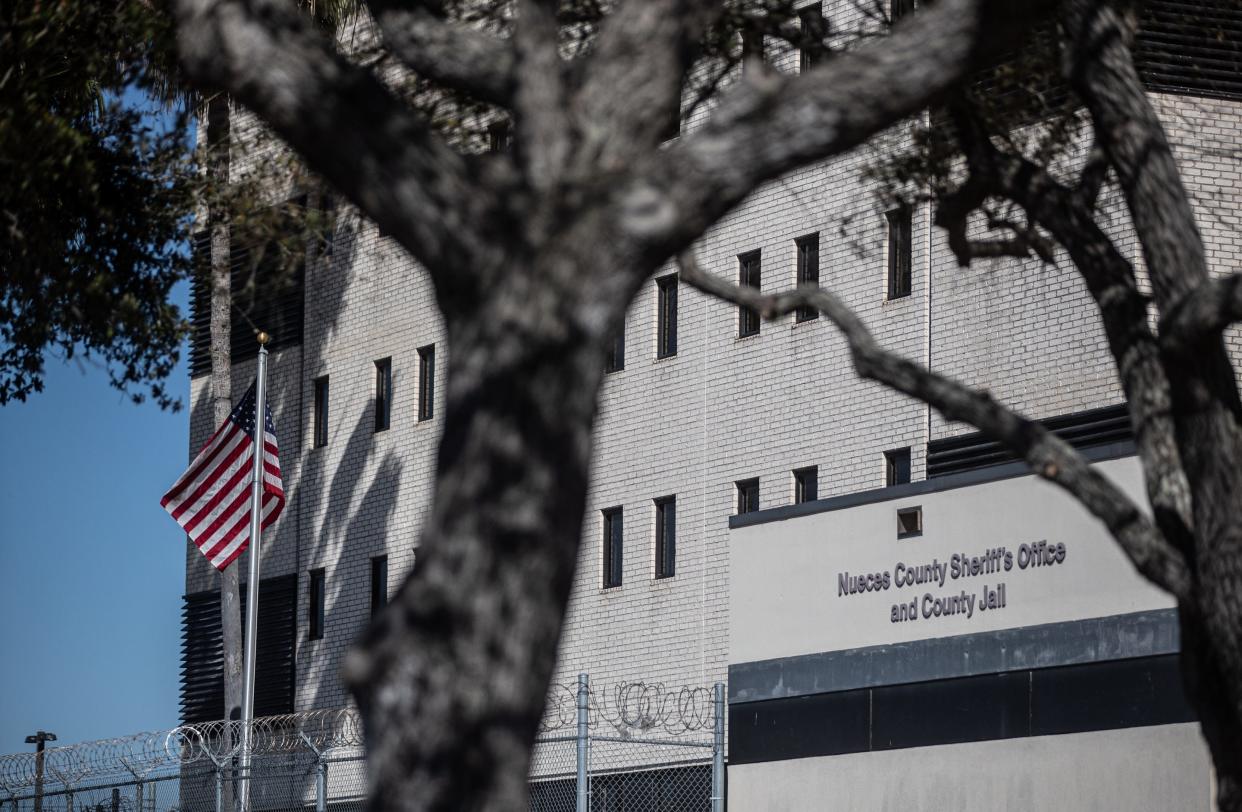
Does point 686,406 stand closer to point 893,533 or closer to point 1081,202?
point 893,533

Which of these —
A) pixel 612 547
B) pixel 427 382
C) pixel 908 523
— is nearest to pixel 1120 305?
pixel 908 523

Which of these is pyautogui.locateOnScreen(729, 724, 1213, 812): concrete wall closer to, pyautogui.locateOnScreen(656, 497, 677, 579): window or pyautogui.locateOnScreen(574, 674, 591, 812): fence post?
pyautogui.locateOnScreen(574, 674, 591, 812): fence post

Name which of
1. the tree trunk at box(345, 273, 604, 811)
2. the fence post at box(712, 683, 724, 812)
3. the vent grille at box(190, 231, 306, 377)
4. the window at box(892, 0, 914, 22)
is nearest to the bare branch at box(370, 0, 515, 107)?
the tree trunk at box(345, 273, 604, 811)

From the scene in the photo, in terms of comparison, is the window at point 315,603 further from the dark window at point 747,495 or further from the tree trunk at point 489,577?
the tree trunk at point 489,577

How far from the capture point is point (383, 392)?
36.6 meters

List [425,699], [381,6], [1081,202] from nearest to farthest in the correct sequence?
[425,699] → [381,6] → [1081,202]

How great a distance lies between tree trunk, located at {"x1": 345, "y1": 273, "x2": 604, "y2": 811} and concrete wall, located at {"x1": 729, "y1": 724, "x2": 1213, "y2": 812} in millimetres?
12466

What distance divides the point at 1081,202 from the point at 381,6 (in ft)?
14.0

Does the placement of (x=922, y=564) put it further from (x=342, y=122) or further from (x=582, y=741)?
(x=342, y=122)

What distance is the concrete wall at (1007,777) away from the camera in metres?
18.5

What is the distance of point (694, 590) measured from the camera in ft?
97.3

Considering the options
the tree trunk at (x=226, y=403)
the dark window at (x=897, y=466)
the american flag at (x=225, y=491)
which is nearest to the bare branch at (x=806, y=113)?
the dark window at (x=897, y=466)

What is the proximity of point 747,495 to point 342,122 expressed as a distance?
22.1m

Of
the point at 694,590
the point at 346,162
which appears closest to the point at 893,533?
the point at 694,590
